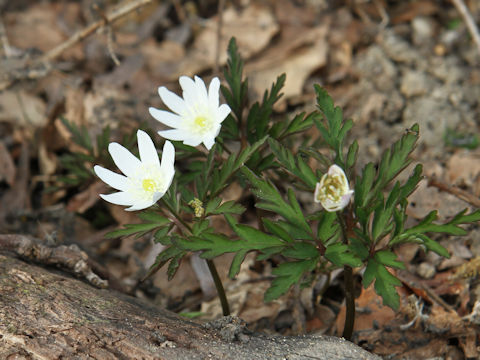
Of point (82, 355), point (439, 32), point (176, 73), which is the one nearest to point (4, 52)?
point (176, 73)

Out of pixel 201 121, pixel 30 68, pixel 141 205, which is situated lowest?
pixel 141 205

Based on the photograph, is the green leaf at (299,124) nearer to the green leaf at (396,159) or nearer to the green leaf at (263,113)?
the green leaf at (263,113)

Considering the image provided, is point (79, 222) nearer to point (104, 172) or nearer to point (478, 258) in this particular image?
point (104, 172)

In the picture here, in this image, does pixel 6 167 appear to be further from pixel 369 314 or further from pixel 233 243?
pixel 369 314

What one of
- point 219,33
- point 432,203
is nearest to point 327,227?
point 432,203

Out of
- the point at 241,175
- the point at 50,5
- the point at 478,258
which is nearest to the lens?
the point at 241,175

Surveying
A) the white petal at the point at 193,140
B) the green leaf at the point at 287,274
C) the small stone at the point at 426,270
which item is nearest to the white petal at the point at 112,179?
the white petal at the point at 193,140
